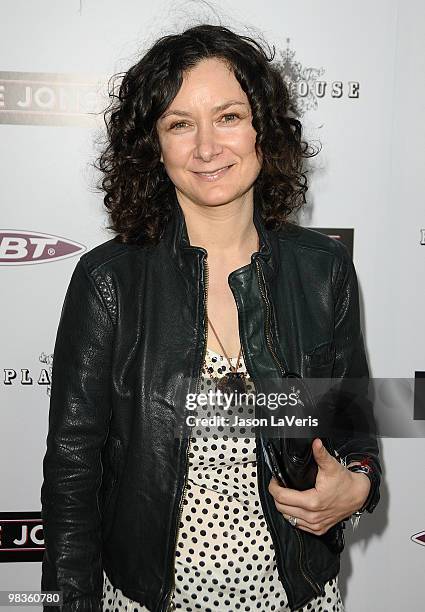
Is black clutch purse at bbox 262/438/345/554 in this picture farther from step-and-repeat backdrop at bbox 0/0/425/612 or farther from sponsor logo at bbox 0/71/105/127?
sponsor logo at bbox 0/71/105/127

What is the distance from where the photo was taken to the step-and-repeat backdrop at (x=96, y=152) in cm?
185

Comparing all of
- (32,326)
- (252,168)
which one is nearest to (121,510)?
(252,168)

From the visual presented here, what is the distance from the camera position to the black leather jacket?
49.3 inches

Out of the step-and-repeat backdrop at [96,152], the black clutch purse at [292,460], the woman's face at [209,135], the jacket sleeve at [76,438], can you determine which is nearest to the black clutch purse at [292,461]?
the black clutch purse at [292,460]

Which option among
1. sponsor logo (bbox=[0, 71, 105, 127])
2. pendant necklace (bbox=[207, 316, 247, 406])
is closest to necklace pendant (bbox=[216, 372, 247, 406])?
pendant necklace (bbox=[207, 316, 247, 406])

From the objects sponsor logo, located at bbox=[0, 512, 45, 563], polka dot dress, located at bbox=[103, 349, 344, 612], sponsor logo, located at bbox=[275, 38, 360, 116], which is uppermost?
sponsor logo, located at bbox=[275, 38, 360, 116]

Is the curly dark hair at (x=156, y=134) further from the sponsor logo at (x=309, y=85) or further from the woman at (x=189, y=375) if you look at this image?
the sponsor logo at (x=309, y=85)

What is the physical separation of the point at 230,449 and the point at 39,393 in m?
0.88

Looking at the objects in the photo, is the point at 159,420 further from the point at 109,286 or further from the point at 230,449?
the point at 109,286

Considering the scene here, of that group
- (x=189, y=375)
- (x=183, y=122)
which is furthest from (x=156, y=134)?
(x=189, y=375)

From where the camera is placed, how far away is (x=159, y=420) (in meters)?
1.27

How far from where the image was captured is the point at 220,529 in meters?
1.25

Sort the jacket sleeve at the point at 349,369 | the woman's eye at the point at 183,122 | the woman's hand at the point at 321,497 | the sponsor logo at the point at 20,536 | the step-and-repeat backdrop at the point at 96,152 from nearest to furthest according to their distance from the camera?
the woman's hand at the point at 321,497 → the woman's eye at the point at 183,122 → the jacket sleeve at the point at 349,369 → the step-and-repeat backdrop at the point at 96,152 → the sponsor logo at the point at 20,536

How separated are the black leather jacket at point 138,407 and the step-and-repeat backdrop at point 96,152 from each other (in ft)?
2.09
